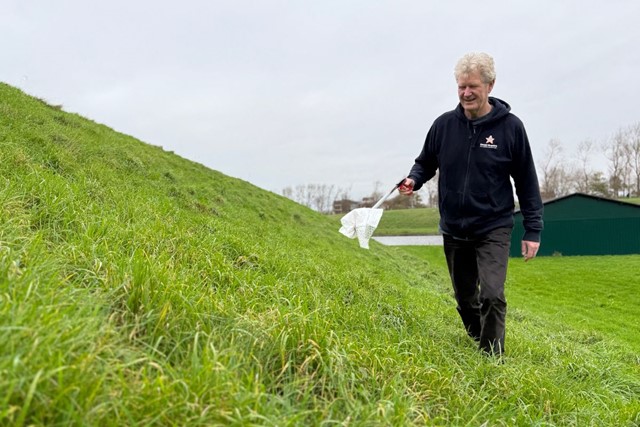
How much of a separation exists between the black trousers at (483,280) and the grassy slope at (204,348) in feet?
0.66

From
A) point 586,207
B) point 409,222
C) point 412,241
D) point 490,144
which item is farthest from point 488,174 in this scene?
point 409,222

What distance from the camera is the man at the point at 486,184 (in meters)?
3.40

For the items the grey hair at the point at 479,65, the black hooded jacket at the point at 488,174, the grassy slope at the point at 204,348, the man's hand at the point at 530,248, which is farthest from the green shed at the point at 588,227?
the grassy slope at the point at 204,348

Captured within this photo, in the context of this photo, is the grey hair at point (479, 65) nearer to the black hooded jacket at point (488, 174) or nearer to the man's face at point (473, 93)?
the man's face at point (473, 93)

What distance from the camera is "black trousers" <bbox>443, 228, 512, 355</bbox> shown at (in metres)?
3.36

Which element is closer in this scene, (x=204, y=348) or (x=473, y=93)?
(x=204, y=348)

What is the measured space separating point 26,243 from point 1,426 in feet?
4.91

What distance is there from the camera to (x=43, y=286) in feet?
6.28

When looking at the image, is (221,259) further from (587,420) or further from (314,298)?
(587,420)

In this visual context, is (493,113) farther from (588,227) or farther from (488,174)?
(588,227)

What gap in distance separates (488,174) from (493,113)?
532 mm

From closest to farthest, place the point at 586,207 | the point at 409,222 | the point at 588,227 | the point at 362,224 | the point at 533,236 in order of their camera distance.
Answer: the point at 533,236 → the point at 362,224 → the point at 588,227 → the point at 586,207 → the point at 409,222

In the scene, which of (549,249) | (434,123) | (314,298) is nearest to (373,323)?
(314,298)

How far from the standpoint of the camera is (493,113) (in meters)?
3.54
